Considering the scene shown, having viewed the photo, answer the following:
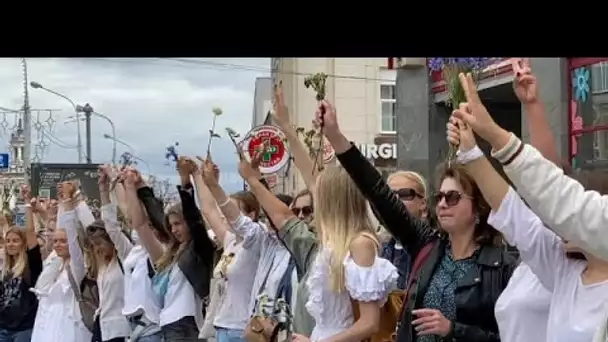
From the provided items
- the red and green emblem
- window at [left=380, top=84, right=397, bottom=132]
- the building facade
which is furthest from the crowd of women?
window at [left=380, top=84, right=397, bottom=132]

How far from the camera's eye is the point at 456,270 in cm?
416

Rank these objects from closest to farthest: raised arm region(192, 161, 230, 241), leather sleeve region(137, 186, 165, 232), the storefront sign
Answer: raised arm region(192, 161, 230, 241)
leather sleeve region(137, 186, 165, 232)
the storefront sign

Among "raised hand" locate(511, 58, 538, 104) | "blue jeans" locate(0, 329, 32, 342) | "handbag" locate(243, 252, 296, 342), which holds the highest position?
"raised hand" locate(511, 58, 538, 104)

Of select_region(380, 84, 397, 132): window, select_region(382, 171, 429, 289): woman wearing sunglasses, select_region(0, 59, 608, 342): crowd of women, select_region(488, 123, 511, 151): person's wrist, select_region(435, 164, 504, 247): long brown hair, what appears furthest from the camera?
select_region(380, 84, 397, 132): window

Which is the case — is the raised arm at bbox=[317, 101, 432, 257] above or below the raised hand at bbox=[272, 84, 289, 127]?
below

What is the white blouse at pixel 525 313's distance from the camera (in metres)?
3.56

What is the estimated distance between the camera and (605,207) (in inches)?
123

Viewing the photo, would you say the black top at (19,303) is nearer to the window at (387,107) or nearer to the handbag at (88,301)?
the handbag at (88,301)

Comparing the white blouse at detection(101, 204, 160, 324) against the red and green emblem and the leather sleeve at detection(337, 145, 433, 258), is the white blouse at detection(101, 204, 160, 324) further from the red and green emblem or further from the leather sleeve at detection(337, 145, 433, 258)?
the red and green emblem

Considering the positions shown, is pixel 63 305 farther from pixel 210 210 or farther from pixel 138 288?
pixel 210 210

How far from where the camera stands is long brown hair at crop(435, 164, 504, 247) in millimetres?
4191

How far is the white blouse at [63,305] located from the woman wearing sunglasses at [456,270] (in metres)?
4.01

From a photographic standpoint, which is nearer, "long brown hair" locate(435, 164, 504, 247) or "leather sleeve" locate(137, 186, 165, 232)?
"long brown hair" locate(435, 164, 504, 247)
